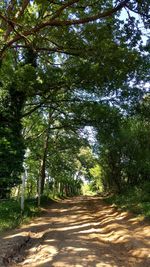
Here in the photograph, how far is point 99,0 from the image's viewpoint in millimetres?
13164

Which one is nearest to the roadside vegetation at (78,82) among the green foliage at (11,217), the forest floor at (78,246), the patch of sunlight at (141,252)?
the green foliage at (11,217)

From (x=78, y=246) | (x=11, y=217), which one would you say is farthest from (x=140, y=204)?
(x=78, y=246)

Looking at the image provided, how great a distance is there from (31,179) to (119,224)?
28.8 m

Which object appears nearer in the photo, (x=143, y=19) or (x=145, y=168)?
(x=143, y=19)

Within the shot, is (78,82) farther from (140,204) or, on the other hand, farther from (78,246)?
(78,246)

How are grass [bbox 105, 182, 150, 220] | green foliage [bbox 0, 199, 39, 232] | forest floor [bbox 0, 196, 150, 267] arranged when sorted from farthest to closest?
1. grass [bbox 105, 182, 150, 220]
2. green foliage [bbox 0, 199, 39, 232]
3. forest floor [bbox 0, 196, 150, 267]

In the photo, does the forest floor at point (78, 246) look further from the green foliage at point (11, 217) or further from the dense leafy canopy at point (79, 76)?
the dense leafy canopy at point (79, 76)

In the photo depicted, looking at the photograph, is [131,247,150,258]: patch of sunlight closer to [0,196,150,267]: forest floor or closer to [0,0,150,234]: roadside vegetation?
[0,196,150,267]: forest floor

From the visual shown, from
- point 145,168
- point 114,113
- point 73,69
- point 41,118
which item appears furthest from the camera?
point 41,118

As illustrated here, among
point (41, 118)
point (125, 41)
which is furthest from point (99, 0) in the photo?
point (41, 118)

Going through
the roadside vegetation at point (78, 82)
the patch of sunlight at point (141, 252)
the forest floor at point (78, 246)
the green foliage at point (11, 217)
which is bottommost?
the patch of sunlight at point (141, 252)

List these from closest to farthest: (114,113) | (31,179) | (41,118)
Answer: (114,113), (41,118), (31,179)

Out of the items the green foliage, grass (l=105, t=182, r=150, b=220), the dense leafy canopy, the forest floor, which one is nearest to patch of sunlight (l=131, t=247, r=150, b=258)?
the forest floor

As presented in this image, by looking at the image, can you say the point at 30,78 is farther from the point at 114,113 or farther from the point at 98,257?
the point at 98,257
